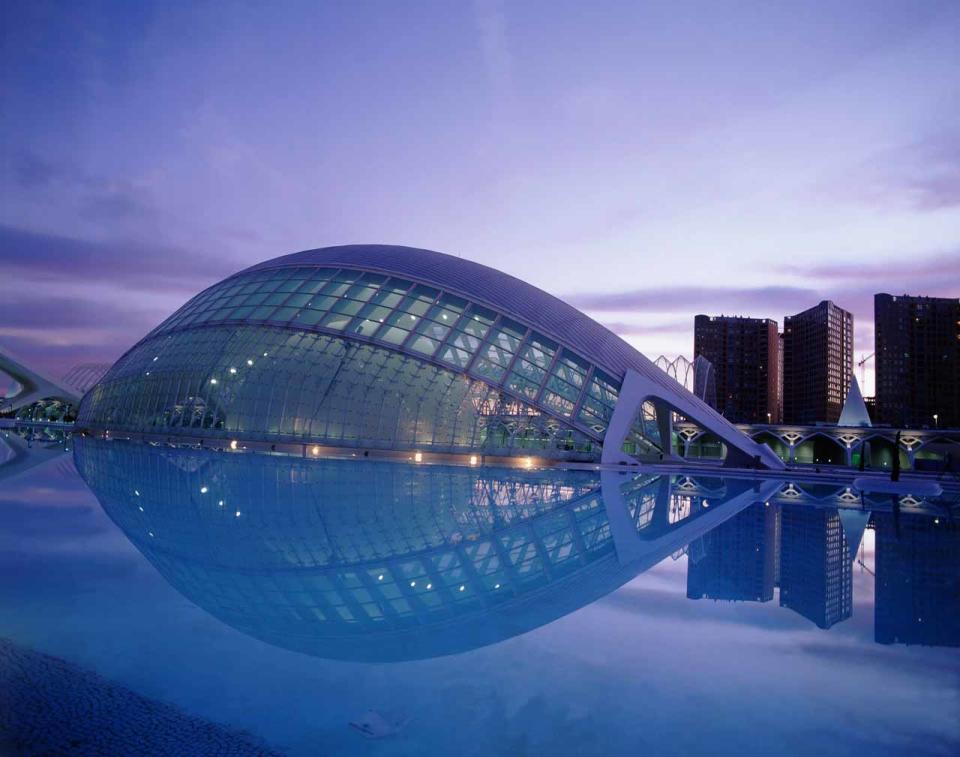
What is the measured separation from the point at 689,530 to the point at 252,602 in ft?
29.9

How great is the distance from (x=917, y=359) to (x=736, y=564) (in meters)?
150

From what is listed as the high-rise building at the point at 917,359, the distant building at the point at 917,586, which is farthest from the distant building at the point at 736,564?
the high-rise building at the point at 917,359

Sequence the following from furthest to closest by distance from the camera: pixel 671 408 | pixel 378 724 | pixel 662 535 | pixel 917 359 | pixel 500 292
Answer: pixel 917 359
pixel 500 292
pixel 671 408
pixel 662 535
pixel 378 724

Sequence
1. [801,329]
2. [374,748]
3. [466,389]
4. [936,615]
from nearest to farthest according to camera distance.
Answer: [374,748] → [936,615] → [466,389] → [801,329]

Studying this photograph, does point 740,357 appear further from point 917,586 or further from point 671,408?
point 917,586

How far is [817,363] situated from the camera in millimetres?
161750

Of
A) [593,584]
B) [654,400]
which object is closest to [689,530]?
[593,584]

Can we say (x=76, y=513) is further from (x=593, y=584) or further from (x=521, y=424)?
(x=521, y=424)

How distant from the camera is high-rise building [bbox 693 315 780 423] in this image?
166500 millimetres

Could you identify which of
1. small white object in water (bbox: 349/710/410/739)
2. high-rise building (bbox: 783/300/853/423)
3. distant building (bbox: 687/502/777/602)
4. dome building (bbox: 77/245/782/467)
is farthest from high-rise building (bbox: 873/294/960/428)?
small white object in water (bbox: 349/710/410/739)

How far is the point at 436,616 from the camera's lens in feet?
23.5

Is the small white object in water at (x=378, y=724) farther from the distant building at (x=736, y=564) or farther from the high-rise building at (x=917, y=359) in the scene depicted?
the high-rise building at (x=917, y=359)

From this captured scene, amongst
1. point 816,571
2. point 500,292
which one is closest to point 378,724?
point 816,571

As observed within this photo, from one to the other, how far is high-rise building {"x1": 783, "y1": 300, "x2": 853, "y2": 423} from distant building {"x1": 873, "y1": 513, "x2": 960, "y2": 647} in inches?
6092
